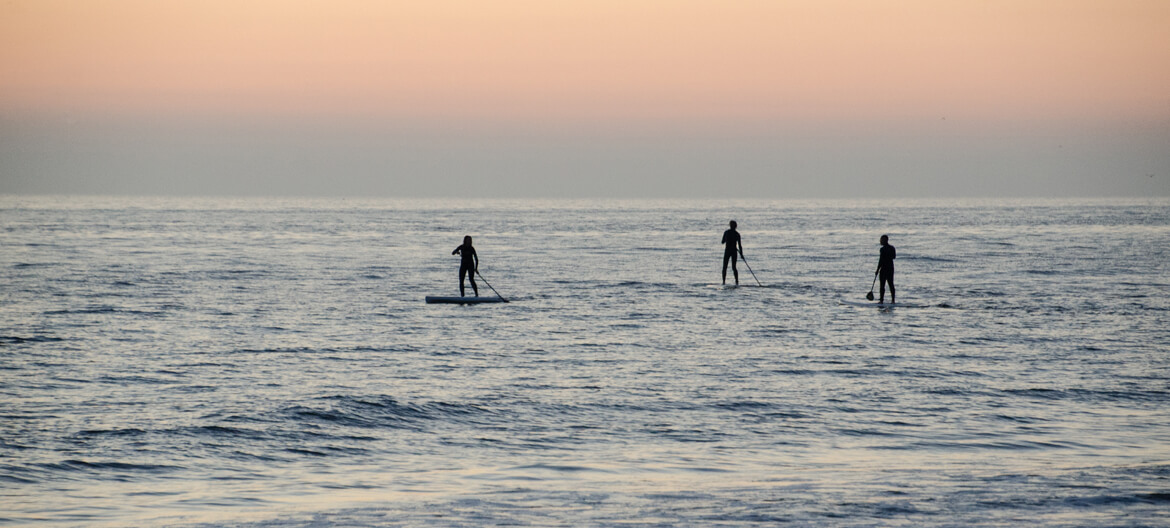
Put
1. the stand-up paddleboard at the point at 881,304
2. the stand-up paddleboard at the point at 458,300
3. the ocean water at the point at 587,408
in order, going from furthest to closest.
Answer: the stand-up paddleboard at the point at 458,300 < the stand-up paddleboard at the point at 881,304 < the ocean water at the point at 587,408

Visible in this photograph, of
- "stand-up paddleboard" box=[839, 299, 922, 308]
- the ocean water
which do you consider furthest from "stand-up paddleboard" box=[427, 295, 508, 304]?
"stand-up paddleboard" box=[839, 299, 922, 308]

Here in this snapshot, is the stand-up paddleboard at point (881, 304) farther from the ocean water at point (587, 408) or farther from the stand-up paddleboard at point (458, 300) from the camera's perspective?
the stand-up paddleboard at point (458, 300)

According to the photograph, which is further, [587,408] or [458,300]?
[458,300]

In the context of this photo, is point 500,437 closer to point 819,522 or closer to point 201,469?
point 201,469

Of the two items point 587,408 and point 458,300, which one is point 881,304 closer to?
point 458,300

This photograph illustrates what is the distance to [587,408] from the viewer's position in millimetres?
13742

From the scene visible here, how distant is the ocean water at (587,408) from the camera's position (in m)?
9.24

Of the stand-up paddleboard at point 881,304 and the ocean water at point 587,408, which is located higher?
the ocean water at point 587,408

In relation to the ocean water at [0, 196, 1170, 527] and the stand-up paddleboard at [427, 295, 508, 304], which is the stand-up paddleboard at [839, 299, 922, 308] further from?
the stand-up paddleboard at [427, 295, 508, 304]

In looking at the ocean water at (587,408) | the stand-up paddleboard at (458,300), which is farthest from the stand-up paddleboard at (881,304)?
the stand-up paddleboard at (458,300)

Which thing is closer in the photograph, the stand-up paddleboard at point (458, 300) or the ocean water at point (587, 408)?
the ocean water at point (587, 408)

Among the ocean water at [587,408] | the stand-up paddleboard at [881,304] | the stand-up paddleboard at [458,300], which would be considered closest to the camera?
the ocean water at [587,408]

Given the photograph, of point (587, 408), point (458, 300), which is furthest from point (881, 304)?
point (587, 408)

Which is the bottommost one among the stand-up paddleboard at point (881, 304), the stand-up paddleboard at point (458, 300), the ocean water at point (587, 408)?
the stand-up paddleboard at point (881, 304)
